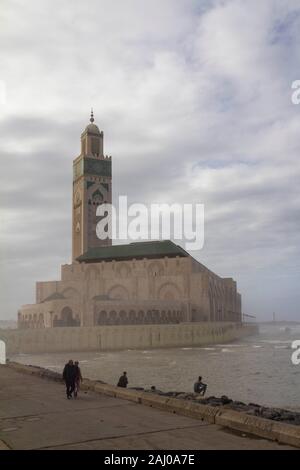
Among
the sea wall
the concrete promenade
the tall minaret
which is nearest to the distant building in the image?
the tall minaret

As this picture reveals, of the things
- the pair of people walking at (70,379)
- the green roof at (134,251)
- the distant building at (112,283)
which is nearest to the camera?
the pair of people walking at (70,379)

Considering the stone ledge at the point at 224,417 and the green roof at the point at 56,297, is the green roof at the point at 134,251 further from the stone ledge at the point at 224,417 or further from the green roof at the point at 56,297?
the stone ledge at the point at 224,417

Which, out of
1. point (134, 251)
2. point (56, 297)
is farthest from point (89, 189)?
point (56, 297)

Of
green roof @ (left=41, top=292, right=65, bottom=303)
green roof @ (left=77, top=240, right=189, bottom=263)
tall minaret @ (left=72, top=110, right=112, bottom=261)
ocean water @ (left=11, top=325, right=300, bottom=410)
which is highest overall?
tall minaret @ (left=72, top=110, right=112, bottom=261)

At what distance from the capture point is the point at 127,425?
31.6ft

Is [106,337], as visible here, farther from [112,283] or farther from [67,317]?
[112,283]

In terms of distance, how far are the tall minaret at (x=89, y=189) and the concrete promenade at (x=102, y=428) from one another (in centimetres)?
9033

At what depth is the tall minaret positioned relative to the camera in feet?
339

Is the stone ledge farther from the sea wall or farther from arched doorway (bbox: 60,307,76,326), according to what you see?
arched doorway (bbox: 60,307,76,326)

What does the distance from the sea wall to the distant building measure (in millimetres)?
5335

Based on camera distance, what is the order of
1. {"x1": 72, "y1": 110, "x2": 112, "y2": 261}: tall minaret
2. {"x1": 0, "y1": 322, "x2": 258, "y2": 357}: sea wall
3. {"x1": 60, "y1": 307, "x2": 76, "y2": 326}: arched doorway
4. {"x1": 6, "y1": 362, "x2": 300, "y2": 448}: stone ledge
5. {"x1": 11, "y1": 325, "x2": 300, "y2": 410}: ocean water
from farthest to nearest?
{"x1": 72, "y1": 110, "x2": 112, "y2": 261}: tall minaret → {"x1": 60, "y1": 307, "x2": 76, "y2": 326}: arched doorway → {"x1": 0, "y1": 322, "x2": 258, "y2": 357}: sea wall → {"x1": 11, "y1": 325, "x2": 300, "y2": 410}: ocean water → {"x1": 6, "y1": 362, "x2": 300, "y2": 448}: stone ledge

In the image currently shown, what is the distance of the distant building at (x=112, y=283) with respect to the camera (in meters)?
74.9

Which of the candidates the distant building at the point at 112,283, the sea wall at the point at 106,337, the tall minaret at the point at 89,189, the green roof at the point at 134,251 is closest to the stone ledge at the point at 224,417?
the sea wall at the point at 106,337
